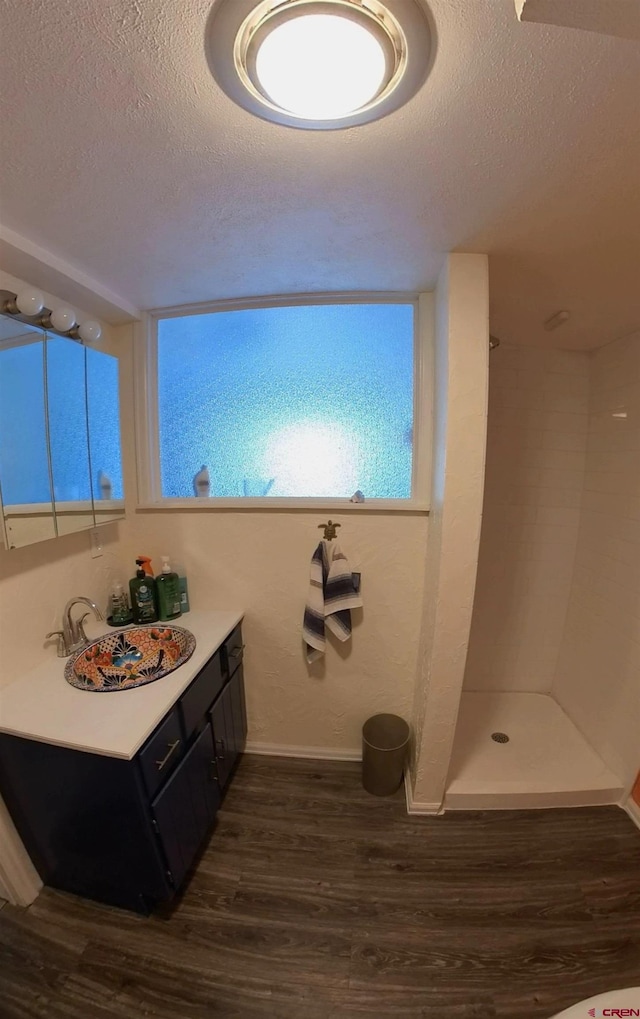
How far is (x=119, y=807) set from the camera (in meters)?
1.04

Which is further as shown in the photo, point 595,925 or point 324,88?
point 595,925

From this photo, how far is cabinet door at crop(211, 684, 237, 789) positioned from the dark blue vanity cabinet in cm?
9

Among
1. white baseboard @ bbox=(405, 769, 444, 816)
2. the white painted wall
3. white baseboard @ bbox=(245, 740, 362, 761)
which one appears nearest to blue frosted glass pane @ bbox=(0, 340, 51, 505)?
the white painted wall

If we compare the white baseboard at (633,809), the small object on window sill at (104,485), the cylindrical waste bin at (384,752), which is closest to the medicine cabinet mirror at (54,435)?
the small object on window sill at (104,485)

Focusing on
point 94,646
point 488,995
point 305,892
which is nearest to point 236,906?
point 305,892

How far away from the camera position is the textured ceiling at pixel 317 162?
60 cm

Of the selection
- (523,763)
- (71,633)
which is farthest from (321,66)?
(523,763)

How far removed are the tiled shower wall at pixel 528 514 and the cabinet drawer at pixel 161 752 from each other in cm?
179

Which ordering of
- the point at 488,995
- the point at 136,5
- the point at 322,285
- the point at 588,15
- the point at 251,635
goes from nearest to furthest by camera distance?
1. the point at 588,15
2. the point at 136,5
3. the point at 488,995
4. the point at 322,285
5. the point at 251,635

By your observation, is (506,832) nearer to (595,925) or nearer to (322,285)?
(595,925)

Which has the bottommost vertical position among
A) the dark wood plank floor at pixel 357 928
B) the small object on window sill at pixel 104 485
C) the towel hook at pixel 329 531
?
the dark wood plank floor at pixel 357 928

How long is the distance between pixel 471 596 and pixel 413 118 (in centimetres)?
133

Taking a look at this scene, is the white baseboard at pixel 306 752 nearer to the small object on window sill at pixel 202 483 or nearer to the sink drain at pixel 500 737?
the sink drain at pixel 500 737

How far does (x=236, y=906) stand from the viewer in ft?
4.16
